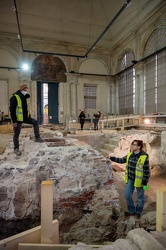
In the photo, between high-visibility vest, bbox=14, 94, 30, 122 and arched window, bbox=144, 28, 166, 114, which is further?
arched window, bbox=144, 28, 166, 114

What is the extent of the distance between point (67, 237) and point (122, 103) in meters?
15.6

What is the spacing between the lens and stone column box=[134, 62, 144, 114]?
13852mm

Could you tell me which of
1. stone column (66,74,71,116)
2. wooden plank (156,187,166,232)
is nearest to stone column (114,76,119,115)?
stone column (66,74,71,116)

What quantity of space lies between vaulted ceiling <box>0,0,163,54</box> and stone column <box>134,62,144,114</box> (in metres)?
3.49

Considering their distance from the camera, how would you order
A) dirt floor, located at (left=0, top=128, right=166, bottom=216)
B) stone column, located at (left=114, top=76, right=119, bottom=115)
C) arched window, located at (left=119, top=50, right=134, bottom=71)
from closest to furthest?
dirt floor, located at (left=0, top=128, right=166, bottom=216) < arched window, located at (left=119, top=50, right=134, bottom=71) < stone column, located at (left=114, top=76, right=119, bottom=115)

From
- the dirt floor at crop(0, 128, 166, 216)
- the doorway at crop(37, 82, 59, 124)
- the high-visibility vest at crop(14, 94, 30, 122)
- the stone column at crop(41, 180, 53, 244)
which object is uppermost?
the doorway at crop(37, 82, 59, 124)

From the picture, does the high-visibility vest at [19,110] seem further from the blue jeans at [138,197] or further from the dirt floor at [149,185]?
the blue jeans at [138,197]

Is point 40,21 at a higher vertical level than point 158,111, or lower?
higher

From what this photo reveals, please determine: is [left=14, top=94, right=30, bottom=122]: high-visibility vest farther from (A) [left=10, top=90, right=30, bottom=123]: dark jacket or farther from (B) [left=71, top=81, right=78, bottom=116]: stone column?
(B) [left=71, top=81, right=78, bottom=116]: stone column

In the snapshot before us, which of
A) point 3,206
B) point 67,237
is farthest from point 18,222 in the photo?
point 67,237

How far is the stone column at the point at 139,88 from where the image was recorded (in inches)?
545

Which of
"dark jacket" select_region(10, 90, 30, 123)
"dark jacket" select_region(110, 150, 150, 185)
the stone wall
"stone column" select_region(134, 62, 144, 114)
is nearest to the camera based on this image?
the stone wall

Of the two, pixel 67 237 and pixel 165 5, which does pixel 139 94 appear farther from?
pixel 67 237

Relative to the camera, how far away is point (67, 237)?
267 cm
